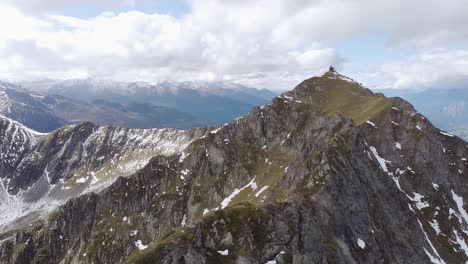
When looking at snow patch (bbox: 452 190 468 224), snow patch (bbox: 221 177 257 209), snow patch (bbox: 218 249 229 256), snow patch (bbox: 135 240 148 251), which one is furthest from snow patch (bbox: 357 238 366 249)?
snow patch (bbox: 135 240 148 251)

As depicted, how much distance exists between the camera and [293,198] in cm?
9144

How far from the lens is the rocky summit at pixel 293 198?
257 ft

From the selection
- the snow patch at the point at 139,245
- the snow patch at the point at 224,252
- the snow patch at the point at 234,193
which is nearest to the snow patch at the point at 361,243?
the snow patch at the point at 224,252

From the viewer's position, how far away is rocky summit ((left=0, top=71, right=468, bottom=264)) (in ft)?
257

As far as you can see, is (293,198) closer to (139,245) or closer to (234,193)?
(234,193)

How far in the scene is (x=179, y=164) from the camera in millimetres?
185000

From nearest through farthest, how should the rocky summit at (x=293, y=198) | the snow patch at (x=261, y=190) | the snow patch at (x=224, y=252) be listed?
1. the snow patch at (x=224, y=252)
2. the rocky summit at (x=293, y=198)
3. the snow patch at (x=261, y=190)

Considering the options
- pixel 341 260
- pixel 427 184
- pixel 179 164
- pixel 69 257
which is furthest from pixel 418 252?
pixel 69 257

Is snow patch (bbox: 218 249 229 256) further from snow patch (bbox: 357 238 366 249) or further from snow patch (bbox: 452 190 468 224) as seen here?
snow patch (bbox: 452 190 468 224)

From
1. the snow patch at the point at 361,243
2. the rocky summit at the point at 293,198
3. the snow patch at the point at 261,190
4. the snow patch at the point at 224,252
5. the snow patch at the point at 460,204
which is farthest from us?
the snow patch at the point at 460,204

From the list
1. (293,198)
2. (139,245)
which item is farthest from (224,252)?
(139,245)

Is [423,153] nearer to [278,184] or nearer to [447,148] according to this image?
[447,148]

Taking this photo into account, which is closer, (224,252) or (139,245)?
(224,252)

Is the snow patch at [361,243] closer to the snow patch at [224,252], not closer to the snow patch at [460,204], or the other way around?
the snow patch at [224,252]
